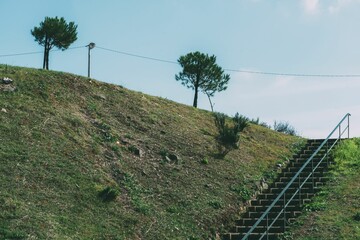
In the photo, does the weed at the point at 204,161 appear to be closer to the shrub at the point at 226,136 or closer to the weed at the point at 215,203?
the shrub at the point at 226,136

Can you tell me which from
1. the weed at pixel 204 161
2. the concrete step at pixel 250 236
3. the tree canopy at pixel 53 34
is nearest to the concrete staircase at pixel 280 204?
the concrete step at pixel 250 236

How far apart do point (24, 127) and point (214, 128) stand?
905 cm

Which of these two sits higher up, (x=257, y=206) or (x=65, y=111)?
(x=65, y=111)

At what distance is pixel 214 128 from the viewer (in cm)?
2462

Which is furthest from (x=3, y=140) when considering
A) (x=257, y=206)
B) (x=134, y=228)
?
(x=257, y=206)

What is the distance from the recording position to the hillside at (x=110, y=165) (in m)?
14.2

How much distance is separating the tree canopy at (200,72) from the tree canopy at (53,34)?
787cm

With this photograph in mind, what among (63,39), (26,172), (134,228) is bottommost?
(134,228)

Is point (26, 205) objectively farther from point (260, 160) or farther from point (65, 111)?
point (260, 160)

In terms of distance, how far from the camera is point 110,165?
57.6 ft

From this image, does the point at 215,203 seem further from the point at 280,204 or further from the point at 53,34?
the point at 53,34

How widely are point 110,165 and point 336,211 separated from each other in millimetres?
6414

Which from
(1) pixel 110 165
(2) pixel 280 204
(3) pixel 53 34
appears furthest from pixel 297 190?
(3) pixel 53 34

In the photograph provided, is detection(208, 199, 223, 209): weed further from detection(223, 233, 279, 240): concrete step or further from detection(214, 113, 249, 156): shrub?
detection(214, 113, 249, 156): shrub
